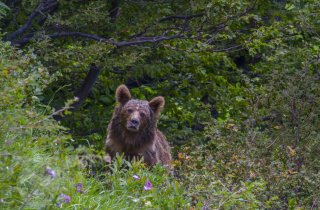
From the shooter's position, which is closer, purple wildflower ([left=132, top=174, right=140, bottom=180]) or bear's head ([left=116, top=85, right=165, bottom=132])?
purple wildflower ([left=132, top=174, right=140, bottom=180])

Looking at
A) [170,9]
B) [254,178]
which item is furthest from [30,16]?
[254,178]

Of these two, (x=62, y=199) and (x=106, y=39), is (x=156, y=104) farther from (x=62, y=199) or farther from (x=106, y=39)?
(x=62, y=199)

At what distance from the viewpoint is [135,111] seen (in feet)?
41.3

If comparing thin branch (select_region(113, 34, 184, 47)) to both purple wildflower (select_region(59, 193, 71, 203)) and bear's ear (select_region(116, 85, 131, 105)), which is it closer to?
bear's ear (select_region(116, 85, 131, 105))

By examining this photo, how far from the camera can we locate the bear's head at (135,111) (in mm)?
12492

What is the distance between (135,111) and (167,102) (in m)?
2.91

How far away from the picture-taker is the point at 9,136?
739 centimetres

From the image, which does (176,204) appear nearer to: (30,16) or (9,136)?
(9,136)

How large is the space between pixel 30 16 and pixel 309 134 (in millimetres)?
4292

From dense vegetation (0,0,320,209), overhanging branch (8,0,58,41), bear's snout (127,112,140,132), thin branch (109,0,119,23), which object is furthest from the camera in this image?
thin branch (109,0,119,23)

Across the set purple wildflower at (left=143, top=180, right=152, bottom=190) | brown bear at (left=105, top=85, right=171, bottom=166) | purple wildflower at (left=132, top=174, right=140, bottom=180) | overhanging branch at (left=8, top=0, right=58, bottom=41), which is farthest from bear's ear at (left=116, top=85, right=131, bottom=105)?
purple wildflower at (left=143, top=180, right=152, bottom=190)

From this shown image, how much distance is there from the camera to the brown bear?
1242 centimetres

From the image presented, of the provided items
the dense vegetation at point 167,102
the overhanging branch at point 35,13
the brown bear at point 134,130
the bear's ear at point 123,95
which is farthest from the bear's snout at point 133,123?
the overhanging branch at point 35,13

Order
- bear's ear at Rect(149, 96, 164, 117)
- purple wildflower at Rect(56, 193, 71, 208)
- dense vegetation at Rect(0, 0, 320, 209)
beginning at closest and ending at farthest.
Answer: purple wildflower at Rect(56, 193, 71, 208), dense vegetation at Rect(0, 0, 320, 209), bear's ear at Rect(149, 96, 164, 117)
